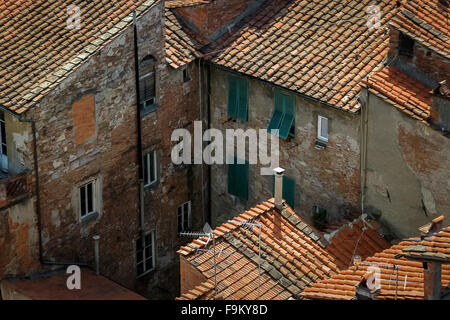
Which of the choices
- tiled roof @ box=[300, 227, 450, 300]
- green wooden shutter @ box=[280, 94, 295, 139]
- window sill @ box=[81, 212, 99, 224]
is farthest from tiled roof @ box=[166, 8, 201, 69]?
tiled roof @ box=[300, 227, 450, 300]

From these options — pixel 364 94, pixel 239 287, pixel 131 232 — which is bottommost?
pixel 239 287

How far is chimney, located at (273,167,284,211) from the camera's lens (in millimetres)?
37281

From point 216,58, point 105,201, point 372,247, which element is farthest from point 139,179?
point 372,247

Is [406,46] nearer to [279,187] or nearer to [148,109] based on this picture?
[279,187]

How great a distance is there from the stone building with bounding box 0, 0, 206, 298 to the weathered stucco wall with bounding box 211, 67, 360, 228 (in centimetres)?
103

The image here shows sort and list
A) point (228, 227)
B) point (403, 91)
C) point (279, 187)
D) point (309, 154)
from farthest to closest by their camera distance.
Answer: point (309, 154), point (403, 91), point (279, 187), point (228, 227)

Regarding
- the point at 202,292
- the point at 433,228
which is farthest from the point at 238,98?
the point at 433,228

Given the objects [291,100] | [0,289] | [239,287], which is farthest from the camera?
[291,100]

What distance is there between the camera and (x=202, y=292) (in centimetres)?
3509

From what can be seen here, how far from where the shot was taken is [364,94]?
3822cm

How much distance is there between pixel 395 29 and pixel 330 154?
4296 mm

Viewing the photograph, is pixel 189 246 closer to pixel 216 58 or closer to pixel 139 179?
pixel 139 179

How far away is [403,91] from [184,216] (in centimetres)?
922

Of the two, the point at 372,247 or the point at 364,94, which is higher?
the point at 364,94
